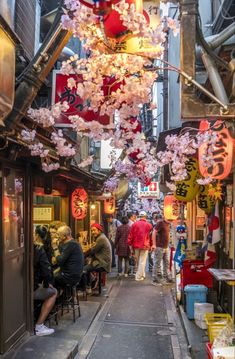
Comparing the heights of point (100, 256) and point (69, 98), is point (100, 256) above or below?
below

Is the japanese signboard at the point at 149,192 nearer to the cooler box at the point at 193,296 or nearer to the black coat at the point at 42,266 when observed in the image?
the cooler box at the point at 193,296

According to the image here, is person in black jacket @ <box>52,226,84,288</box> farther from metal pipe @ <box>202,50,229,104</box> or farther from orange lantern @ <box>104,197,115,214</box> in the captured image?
orange lantern @ <box>104,197,115,214</box>

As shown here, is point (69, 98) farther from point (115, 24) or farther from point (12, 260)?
point (115, 24)

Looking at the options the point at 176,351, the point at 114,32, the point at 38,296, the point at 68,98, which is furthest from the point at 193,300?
the point at 114,32

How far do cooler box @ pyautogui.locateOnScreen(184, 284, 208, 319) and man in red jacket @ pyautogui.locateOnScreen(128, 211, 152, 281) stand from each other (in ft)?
22.6

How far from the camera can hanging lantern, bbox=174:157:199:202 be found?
10.9 meters

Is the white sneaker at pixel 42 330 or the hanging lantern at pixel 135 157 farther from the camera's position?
the hanging lantern at pixel 135 157

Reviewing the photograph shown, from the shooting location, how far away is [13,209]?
27.9 ft

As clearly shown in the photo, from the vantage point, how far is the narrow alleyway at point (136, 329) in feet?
29.2

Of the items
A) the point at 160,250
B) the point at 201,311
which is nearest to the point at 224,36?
the point at 201,311

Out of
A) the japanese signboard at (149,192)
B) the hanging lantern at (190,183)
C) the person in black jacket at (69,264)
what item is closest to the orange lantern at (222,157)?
the hanging lantern at (190,183)

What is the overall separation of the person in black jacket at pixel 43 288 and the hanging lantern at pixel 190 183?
3.98 meters

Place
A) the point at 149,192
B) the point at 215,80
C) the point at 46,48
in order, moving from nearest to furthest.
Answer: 1. the point at 215,80
2. the point at 46,48
3. the point at 149,192

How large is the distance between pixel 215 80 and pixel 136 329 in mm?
7220
